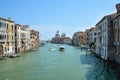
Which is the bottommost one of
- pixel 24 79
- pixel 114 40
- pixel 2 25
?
pixel 24 79

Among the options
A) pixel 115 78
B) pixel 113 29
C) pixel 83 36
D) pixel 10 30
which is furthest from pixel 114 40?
pixel 83 36

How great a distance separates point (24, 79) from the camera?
19.3 meters

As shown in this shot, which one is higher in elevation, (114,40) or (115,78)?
(114,40)

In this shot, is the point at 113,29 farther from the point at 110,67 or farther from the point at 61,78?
the point at 61,78

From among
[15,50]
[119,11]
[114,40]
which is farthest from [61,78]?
[15,50]

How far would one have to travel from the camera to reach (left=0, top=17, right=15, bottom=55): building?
3811 cm

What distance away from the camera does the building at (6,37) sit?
38.1 metres

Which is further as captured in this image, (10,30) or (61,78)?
(10,30)

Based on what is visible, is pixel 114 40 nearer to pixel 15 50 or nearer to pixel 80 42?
pixel 15 50

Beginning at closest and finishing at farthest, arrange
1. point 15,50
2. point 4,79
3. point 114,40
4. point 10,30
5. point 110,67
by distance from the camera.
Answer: point 4,79, point 110,67, point 114,40, point 10,30, point 15,50

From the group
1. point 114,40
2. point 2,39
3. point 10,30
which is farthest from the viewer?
point 10,30

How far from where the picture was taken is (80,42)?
102500 millimetres

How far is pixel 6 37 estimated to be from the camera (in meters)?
40.2

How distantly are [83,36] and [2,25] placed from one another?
66.1 m
